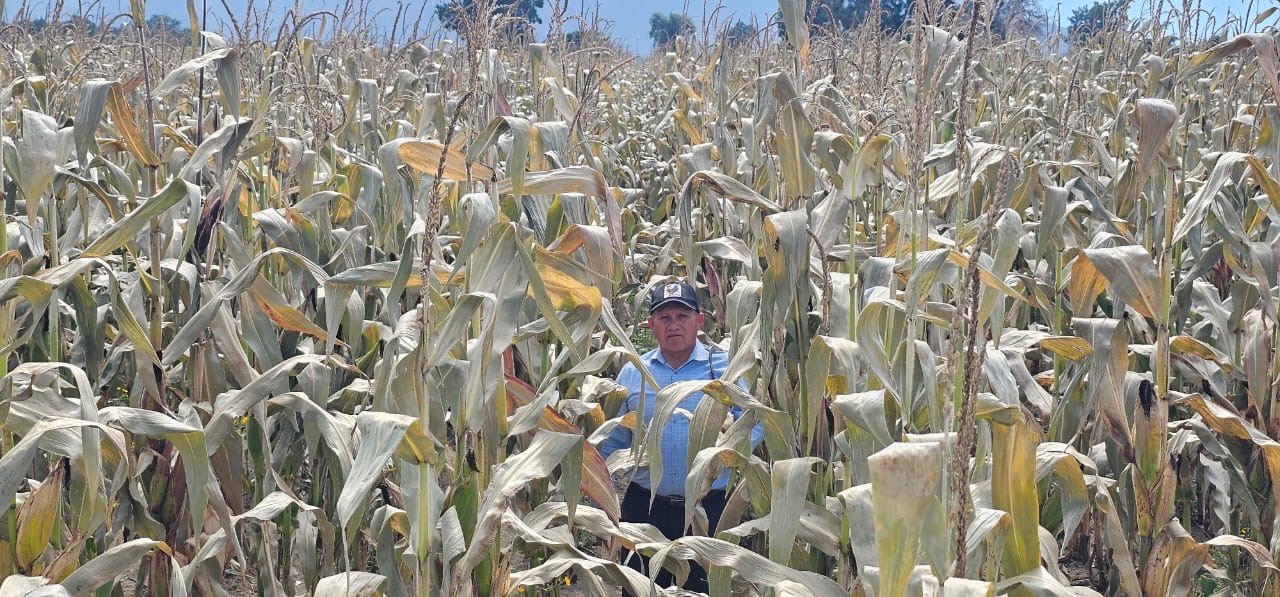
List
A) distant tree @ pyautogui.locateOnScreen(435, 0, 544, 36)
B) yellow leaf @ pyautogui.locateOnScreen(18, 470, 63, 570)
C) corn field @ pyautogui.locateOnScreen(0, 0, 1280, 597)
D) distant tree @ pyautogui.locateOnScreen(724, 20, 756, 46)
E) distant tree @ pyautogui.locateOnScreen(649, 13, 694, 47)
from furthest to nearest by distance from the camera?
Answer: distant tree @ pyautogui.locateOnScreen(649, 13, 694, 47)
distant tree @ pyautogui.locateOnScreen(724, 20, 756, 46)
distant tree @ pyautogui.locateOnScreen(435, 0, 544, 36)
yellow leaf @ pyautogui.locateOnScreen(18, 470, 63, 570)
corn field @ pyautogui.locateOnScreen(0, 0, 1280, 597)

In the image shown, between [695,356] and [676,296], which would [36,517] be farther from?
[695,356]

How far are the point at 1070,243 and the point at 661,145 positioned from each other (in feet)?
12.8

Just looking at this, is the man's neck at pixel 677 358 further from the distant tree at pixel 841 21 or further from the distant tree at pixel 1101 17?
the distant tree at pixel 1101 17

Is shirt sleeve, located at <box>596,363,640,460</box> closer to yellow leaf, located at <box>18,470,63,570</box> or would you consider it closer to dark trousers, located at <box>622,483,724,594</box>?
dark trousers, located at <box>622,483,724,594</box>

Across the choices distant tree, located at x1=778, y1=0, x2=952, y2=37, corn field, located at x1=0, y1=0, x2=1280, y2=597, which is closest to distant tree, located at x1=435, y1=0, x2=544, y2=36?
corn field, located at x1=0, y1=0, x2=1280, y2=597

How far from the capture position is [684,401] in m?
3.99

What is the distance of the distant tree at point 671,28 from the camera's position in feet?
34.8

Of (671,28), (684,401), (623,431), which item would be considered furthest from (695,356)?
(671,28)

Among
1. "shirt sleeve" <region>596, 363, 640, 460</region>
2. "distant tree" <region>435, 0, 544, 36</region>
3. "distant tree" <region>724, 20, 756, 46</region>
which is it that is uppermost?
"distant tree" <region>724, 20, 756, 46</region>

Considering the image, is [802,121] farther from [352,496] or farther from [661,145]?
[661,145]

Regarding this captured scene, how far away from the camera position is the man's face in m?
3.95

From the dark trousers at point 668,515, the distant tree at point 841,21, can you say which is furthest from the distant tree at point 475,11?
the dark trousers at point 668,515

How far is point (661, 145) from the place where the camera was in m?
7.73

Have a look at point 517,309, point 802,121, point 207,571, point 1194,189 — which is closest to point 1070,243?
point 1194,189
